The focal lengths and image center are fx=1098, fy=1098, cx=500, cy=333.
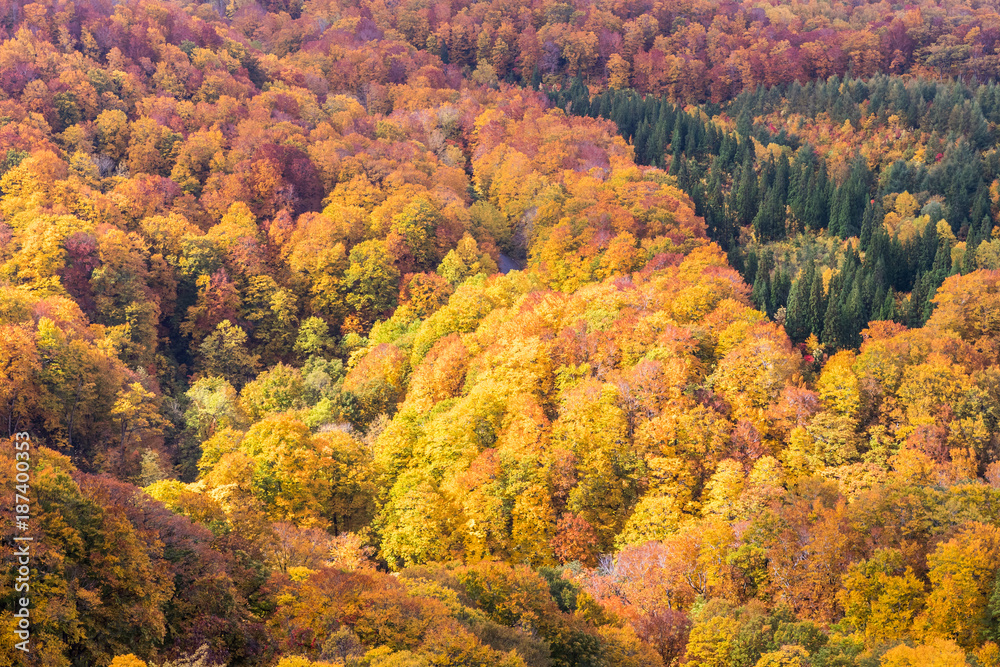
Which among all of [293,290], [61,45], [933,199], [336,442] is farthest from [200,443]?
[933,199]

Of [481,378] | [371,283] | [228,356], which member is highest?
[481,378]

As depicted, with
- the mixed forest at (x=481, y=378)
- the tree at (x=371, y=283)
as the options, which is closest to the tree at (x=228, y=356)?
the mixed forest at (x=481, y=378)

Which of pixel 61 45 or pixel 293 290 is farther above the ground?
pixel 61 45

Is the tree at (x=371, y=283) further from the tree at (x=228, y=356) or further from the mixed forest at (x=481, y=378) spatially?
the tree at (x=228, y=356)

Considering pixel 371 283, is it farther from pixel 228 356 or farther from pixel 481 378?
pixel 481 378

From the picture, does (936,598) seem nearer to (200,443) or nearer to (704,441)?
(704,441)

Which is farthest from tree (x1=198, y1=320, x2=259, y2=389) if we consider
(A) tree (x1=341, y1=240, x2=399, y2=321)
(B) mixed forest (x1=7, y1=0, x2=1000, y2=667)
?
(A) tree (x1=341, y1=240, x2=399, y2=321)

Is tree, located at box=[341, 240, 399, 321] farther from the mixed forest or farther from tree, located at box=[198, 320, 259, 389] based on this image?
tree, located at box=[198, 320, 259, 389]

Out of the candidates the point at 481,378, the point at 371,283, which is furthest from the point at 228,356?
the point at 481,378
